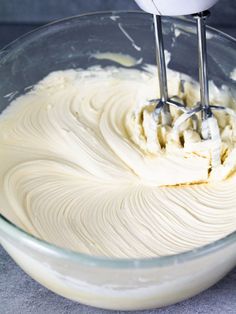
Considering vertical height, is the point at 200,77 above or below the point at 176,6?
below

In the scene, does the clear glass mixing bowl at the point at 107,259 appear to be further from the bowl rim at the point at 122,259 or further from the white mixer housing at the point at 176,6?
the white mixer housing at the point at 176,6

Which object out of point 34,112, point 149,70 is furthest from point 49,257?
point 149,70

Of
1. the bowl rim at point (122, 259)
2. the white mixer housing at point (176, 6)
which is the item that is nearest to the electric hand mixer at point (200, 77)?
the white mixer housing at point (176, 6)

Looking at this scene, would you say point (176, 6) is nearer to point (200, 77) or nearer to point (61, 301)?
point (200, 77)

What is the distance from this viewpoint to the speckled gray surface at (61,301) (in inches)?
37.8

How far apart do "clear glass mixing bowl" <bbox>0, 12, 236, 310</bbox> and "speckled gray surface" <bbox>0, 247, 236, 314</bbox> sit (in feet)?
0.17

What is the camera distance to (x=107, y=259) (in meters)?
0.78

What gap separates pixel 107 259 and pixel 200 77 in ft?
1.25

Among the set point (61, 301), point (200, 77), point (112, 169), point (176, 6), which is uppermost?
point (176, 6)

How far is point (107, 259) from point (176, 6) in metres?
0.34

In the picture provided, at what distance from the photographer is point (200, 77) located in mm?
1035

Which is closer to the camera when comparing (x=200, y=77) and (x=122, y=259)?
(x=122, y=259)

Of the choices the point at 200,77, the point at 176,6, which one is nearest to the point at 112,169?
the point at 200,77

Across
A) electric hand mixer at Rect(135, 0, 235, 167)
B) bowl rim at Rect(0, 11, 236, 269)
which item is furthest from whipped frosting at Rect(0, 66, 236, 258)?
bowl rim at Rect(0, 11, 236, 269)
